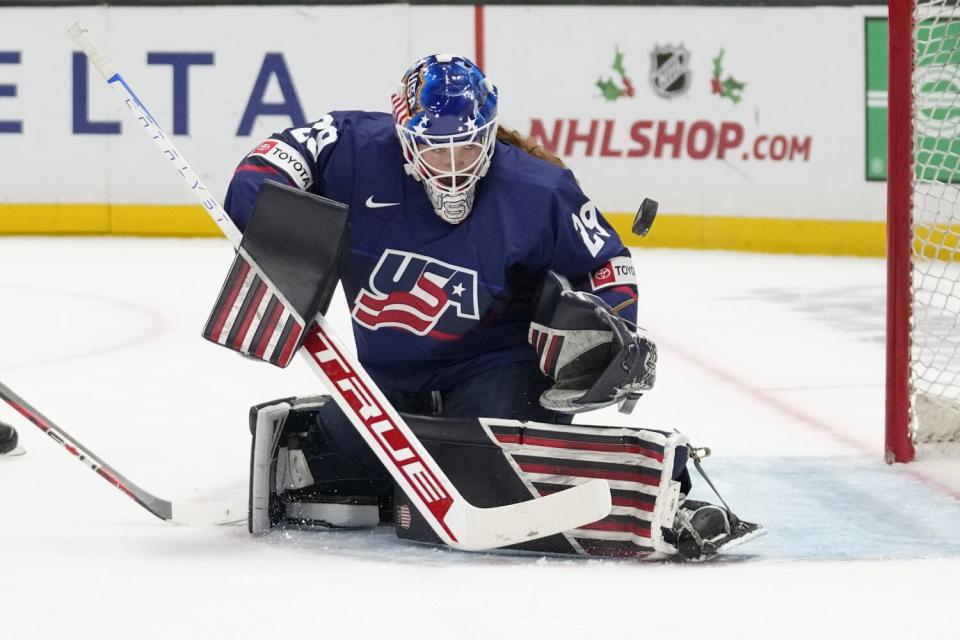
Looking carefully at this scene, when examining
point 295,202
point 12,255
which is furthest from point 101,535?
point 12,255

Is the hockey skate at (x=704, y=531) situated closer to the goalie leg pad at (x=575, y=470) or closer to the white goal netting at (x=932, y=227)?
the goalie leg pad at (x=575, y=470)

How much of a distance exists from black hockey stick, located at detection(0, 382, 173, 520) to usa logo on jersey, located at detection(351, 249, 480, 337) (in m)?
0.43

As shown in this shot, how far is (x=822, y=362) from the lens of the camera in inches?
162

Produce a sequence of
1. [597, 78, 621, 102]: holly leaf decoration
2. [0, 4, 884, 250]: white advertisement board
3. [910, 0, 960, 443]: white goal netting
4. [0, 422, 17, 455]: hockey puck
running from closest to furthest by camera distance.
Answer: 1. [0, 422, 17, 455]: hockey puck
2. [910, 0, 960, 443]: white goal netting
3. [0, 4, 884, 250]: white advertisement board
4. [597, 78, 621, 102]: holly leaf decoration

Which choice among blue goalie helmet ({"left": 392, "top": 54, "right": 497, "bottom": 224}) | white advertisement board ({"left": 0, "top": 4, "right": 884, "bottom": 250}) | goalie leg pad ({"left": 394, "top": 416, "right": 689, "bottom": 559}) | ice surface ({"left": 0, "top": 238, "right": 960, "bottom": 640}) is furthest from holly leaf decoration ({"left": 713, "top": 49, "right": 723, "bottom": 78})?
goalie leg pad ({"left": 394, "top": 416, "right": 689, "bottom": 559})

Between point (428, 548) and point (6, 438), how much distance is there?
3.31 ft

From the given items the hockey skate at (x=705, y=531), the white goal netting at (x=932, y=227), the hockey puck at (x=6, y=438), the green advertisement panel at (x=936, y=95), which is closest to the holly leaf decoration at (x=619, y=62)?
the green advertisement panel at (x=936, y=95)

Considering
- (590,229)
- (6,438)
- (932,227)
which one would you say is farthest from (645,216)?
(6,438)

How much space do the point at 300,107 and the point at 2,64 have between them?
→ 47.6 inches

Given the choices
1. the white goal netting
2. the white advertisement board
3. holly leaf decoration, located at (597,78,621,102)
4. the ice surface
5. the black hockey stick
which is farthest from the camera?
holly leaf decoration, located at (597,78,621,102)

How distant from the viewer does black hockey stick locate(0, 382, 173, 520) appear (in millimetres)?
2295

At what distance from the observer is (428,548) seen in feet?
7.38

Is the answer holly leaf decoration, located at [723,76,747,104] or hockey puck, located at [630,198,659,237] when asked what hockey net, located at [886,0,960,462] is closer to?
hockey puck, located at [630,198,659,237]

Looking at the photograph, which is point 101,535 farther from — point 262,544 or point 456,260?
point 456,260
